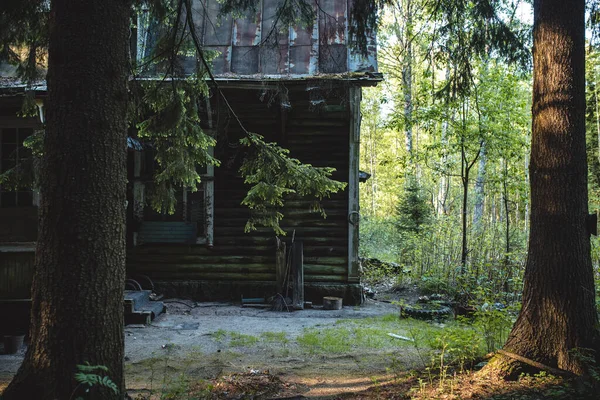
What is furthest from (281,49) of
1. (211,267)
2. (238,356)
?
(238,356)

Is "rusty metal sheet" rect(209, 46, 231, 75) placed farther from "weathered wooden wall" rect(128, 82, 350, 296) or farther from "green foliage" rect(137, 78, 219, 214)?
"green foliage" rect(137, 78, 219, 214)

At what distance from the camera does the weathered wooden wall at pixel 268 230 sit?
29.0 feet

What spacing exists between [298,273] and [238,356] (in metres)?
3.17

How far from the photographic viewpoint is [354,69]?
8102 mm

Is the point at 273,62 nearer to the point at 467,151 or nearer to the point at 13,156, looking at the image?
the point at 467,151

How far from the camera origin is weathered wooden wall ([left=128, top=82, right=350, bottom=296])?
348 inches

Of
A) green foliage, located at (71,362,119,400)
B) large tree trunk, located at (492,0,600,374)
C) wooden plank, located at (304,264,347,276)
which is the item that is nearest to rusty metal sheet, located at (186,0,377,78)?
wooden plank, located at (304,264,347,276)

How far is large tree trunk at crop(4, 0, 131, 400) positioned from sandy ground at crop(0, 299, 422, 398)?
1227 mm

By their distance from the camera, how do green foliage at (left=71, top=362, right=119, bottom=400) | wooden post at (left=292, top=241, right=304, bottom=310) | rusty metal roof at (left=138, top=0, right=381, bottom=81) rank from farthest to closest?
wooden post at (left=292, top=241, right=304, bottom=310) < rusty metal roof at (left=138, top=0, right=381, bottom=81) < green foliage at (left=71, top=362, right=119, bottom=400)

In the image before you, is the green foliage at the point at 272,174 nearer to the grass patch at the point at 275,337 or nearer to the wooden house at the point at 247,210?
the grass patch at the point at 275,337

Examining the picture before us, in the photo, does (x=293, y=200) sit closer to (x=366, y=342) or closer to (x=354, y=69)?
(x=354, y=69)

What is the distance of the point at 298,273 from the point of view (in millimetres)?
8461

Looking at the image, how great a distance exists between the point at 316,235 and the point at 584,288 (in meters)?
5.48

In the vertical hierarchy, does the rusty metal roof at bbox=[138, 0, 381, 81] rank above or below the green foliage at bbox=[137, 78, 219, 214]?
above
